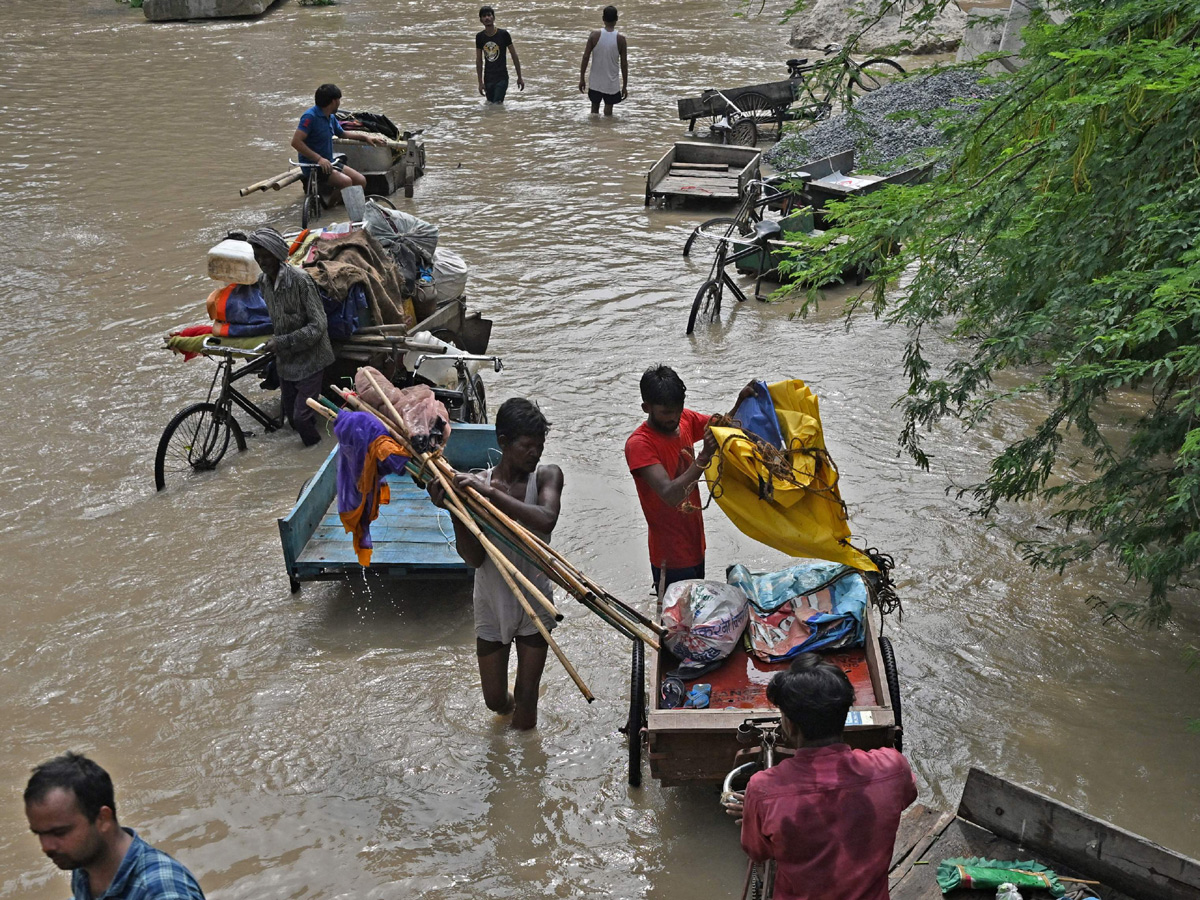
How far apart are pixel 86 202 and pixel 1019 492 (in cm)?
1321

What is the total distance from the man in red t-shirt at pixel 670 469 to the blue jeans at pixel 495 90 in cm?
1553

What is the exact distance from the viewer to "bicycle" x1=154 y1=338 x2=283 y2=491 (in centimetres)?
827

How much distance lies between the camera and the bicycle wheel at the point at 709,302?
432 inches

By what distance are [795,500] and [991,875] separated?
1779 millimetres

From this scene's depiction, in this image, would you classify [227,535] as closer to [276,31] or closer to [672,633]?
[672,633]

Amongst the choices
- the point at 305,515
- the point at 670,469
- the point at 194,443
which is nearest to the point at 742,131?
the point at 194,443

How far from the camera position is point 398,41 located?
25375mm

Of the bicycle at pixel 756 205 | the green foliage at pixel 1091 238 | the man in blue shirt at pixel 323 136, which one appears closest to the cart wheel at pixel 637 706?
the green foliage at pixel 1091 238

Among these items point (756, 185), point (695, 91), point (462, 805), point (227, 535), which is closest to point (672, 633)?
point (462, 805)

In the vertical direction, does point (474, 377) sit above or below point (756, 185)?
below

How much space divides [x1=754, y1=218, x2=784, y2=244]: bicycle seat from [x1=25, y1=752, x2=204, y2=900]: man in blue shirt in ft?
32.7

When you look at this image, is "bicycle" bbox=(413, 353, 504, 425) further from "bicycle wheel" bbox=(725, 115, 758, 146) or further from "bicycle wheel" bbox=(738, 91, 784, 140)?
"bicycle wheel" bbox=(738, 91, 784, 140)

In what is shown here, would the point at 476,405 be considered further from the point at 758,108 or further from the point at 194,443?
the point at 758,108

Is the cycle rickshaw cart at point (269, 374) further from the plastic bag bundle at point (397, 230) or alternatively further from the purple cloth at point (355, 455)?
the purple cloth at point (355, 455)
